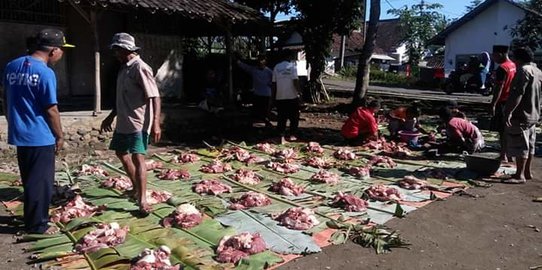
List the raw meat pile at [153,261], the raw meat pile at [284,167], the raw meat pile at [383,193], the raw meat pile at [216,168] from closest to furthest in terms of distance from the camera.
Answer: the raw meat pile at [153,261] → the raw meat pile at [383,193] → the raw meat pile at [216,168] → the raw meat pile at [284,167]

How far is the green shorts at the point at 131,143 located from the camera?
5.33 m

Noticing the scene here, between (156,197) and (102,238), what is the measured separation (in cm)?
133

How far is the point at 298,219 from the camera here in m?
5.17

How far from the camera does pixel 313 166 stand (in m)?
8.09

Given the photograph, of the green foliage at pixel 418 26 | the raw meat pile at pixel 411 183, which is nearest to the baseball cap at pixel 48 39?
the raw meat pile at pixel 411 183

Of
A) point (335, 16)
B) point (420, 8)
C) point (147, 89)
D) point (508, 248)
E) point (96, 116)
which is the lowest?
point (508, 248)

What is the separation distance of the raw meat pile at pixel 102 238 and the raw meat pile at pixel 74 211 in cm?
61

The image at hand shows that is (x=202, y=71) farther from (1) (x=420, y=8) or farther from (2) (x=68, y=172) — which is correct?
(1) (x=420, y=8)

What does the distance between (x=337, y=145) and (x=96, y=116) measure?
5044 millimetres

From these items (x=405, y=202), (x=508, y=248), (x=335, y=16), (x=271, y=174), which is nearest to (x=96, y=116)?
(x=271, y=174)

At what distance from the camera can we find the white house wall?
105ft

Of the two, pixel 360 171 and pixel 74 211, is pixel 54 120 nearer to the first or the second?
pixel 74 211

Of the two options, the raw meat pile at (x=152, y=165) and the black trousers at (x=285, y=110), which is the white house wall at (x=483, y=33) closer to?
the black trousers at (x=285, y=110)

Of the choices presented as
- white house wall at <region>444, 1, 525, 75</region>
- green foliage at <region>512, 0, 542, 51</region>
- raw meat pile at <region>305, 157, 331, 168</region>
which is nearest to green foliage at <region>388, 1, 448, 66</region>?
white house wall at <region>444, 1, 525, 75</region>
